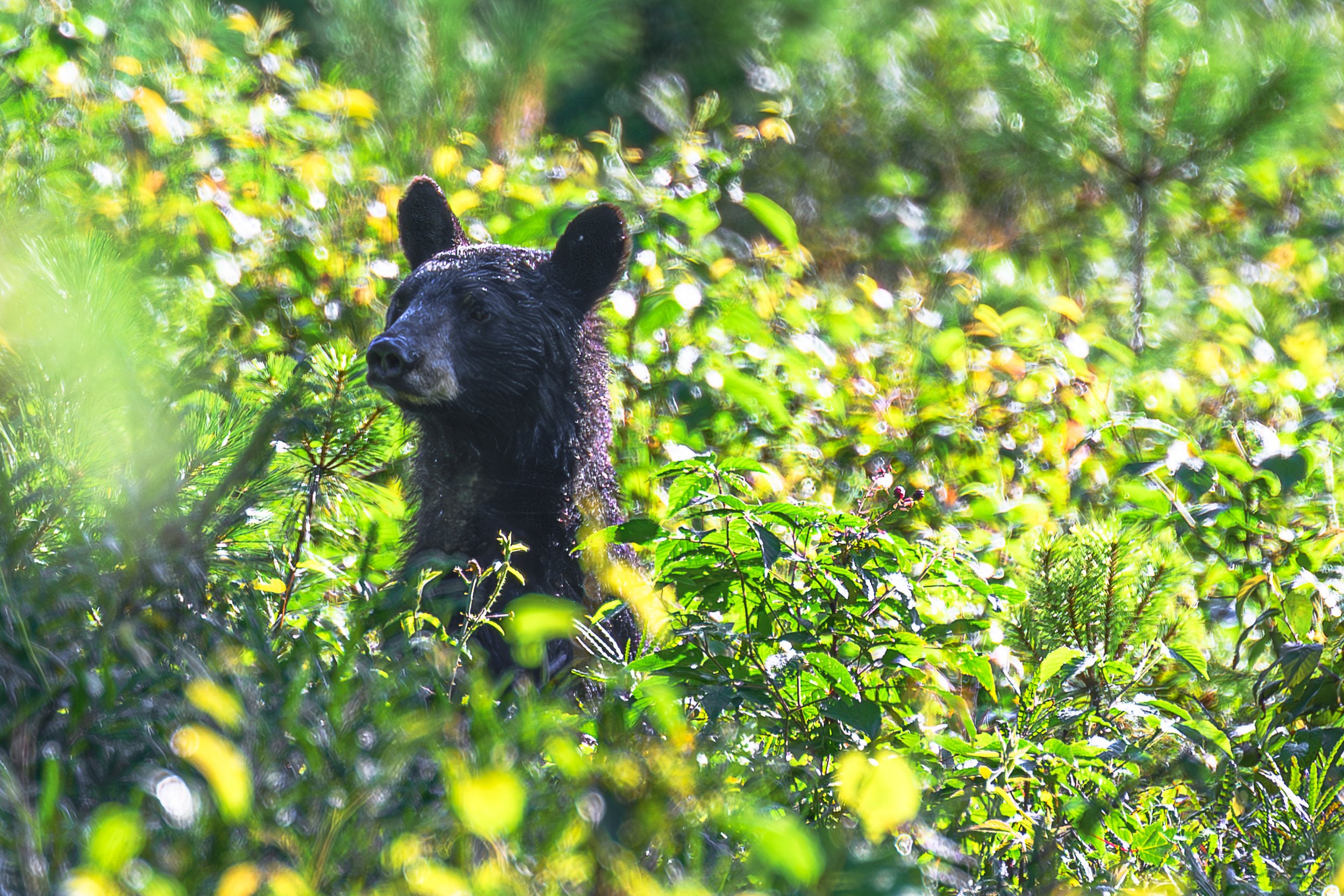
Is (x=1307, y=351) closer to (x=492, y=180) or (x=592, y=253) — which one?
(x=592, y=253)

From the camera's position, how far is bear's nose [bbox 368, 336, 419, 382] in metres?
2.66

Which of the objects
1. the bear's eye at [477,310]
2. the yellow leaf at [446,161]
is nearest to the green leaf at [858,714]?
the bear's eye at [477,310]

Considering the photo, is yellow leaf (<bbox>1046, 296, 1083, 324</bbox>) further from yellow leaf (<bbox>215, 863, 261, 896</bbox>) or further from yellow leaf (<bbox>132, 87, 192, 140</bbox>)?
yellow leaf (<bbox>215, 863, 261, 896</bbox>)

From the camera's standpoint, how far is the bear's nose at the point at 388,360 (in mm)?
2656

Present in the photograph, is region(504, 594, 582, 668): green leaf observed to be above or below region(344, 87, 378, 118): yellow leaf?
above

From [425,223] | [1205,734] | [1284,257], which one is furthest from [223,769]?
[1284,257]

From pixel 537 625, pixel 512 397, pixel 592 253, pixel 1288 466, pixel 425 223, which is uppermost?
pixel 537 625

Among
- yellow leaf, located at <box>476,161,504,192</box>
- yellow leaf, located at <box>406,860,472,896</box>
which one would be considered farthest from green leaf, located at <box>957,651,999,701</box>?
yellow leaf, located at <box>476,161,504,192</box>

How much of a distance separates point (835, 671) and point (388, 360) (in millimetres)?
1326

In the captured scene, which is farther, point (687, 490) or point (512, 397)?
point (512, 397)

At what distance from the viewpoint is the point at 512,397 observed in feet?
9.76

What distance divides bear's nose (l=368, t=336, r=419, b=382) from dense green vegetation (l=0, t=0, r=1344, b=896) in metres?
0.16

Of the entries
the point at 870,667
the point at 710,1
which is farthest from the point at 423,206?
the point at 710,1

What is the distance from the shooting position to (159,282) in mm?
2357
